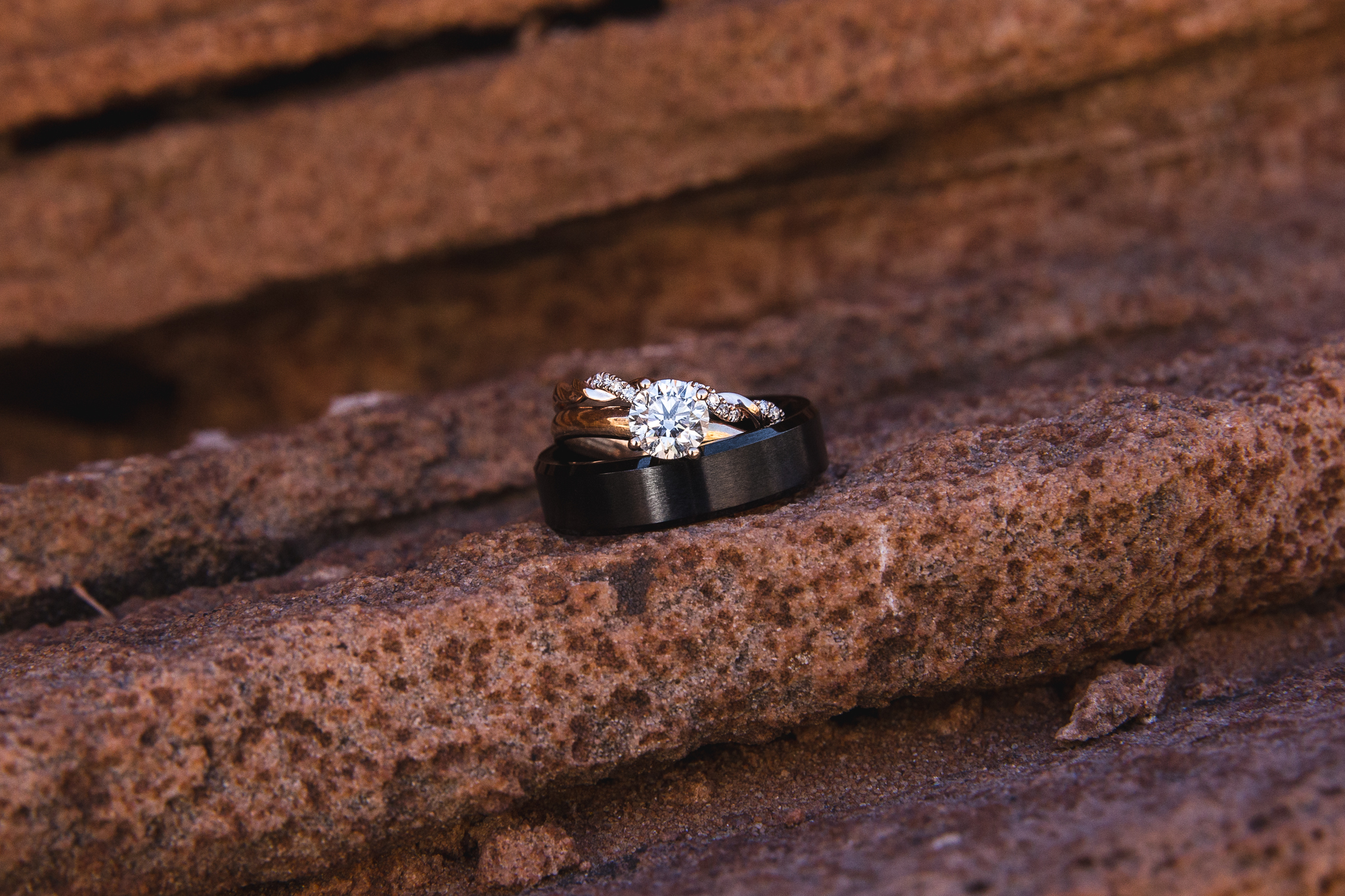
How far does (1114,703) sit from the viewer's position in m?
1.53

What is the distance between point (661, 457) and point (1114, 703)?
0.82 meters

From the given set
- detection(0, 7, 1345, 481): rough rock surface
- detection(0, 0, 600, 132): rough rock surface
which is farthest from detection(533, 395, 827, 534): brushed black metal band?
detection(0, 0, 600, 132): rough rock surface

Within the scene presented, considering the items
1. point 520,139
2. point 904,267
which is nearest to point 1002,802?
point 904,267

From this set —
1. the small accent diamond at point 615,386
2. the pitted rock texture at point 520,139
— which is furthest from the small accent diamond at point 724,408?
the pitted rock texture at point 520,139

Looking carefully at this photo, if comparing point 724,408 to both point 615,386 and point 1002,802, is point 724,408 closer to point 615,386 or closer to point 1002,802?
point 615,386

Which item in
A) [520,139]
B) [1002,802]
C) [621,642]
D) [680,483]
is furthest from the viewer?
[520,139]

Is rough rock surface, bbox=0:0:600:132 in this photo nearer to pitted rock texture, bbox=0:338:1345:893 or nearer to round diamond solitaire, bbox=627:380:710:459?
round diamond solitaire, bbox=627:380:710:459

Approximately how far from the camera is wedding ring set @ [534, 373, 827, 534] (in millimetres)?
1619

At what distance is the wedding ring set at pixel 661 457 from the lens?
162 cm

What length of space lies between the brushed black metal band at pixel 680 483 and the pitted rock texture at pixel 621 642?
0.04 meters

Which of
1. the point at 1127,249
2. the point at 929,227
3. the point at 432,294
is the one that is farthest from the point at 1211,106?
the point at 432,294

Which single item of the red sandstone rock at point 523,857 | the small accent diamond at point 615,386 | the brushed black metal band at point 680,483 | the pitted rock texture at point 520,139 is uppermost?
the pitted rock texture at point 520,139

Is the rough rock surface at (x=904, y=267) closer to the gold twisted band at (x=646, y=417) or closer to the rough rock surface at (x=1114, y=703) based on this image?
the gold twisted band at (x=646, y=417)

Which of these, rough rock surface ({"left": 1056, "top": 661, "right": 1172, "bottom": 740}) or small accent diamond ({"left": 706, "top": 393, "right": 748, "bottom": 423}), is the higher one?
small accent diamond ({"left": 706, "top": 393, "right": 748, "bottom": 423})
